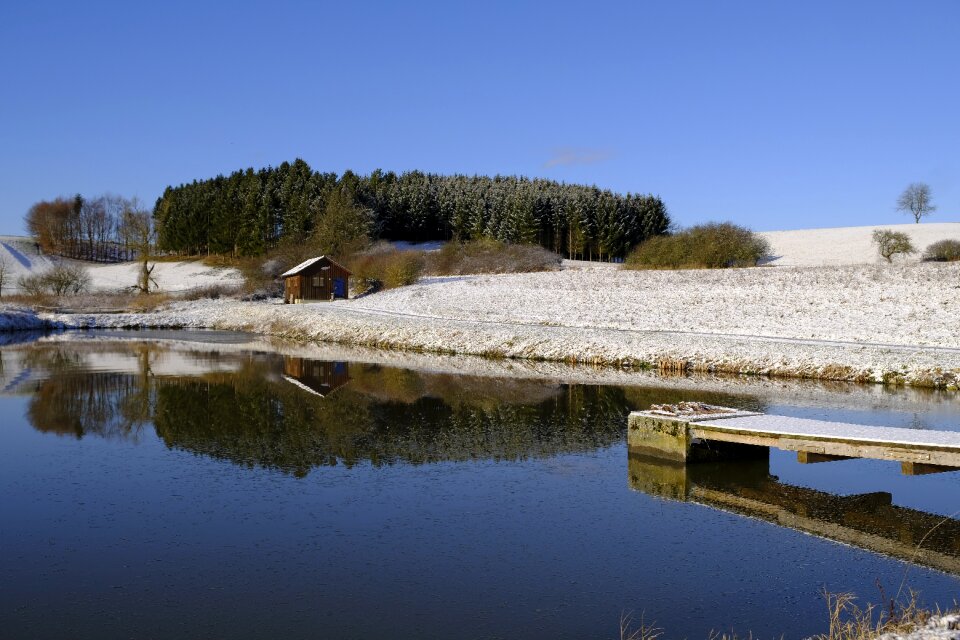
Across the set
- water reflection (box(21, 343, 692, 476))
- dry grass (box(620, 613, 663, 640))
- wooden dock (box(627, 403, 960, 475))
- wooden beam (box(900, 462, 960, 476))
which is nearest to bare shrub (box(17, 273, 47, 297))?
water reflection (box(21, 343, 692, 476))

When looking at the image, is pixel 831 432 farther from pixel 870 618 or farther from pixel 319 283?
pixel 319 283

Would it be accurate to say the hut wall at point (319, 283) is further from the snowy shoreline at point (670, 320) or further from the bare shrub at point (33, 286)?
the bare shrub at point (33, 286)

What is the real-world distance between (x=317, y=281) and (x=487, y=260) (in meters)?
16.0

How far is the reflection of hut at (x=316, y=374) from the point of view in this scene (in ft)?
85.0

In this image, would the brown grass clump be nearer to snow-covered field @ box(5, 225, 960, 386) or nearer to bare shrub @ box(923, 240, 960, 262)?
snow-covered field @ box(5, 225, 960, 386)

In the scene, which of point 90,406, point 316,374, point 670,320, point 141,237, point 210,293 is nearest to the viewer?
point 90,406

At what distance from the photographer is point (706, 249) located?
2354 inches

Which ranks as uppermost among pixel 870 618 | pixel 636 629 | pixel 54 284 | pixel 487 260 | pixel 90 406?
pixel 487 260

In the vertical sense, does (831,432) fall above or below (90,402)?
above

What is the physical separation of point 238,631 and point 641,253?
200 feet

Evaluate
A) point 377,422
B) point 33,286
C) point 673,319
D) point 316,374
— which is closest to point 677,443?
point 377,422

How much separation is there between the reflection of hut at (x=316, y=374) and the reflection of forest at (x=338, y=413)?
0.23ft

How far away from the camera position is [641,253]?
66062 millimetres

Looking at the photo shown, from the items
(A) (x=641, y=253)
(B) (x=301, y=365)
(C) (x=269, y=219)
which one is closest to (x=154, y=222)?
(C) (x=269, y=219)
